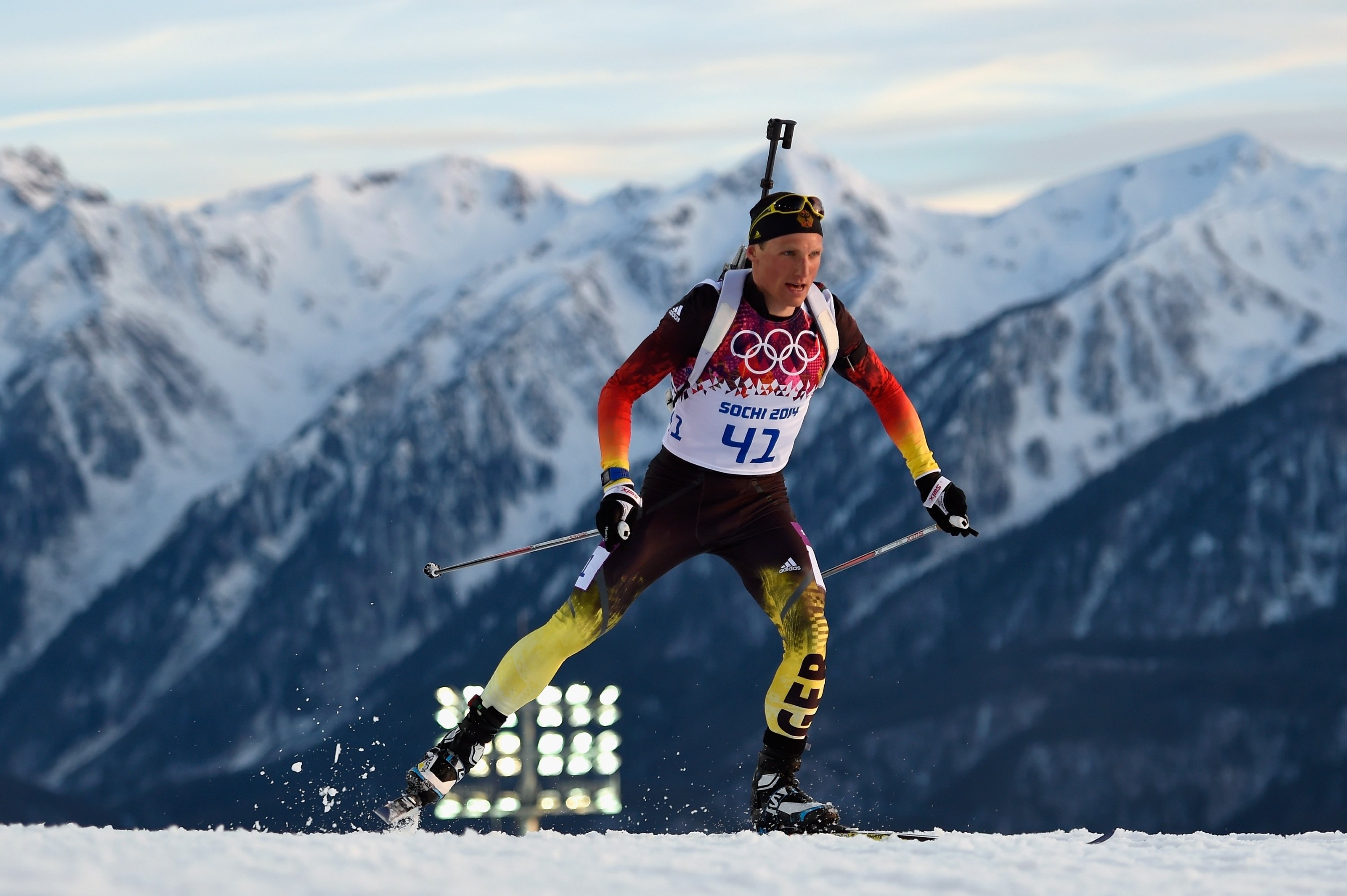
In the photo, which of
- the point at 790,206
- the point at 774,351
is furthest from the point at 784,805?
the point at 790,206

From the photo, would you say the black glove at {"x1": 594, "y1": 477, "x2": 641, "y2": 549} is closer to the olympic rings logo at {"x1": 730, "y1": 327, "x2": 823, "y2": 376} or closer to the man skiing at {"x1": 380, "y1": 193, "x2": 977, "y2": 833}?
→ the man skiing at {"x1": 380, "y1": 193, "x2": 977, "y2": 833}

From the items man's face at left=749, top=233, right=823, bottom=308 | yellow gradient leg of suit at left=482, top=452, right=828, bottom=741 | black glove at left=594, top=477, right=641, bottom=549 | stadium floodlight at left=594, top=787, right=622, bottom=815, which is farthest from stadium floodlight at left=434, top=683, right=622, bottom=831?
man's face at left=749, top=233, right=823, bottom=308

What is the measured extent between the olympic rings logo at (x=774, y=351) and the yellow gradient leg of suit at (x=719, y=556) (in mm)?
747

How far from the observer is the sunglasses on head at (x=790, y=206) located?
426 inches

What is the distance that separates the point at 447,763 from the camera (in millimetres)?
10891

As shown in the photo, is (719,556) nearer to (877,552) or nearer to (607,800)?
(877,552)

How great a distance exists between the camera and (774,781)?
10.8m

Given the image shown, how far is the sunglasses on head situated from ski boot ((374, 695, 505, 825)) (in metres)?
3.59

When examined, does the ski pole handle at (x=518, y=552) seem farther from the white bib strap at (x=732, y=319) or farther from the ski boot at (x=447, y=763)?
the white bib strap at (x=732, y=319)

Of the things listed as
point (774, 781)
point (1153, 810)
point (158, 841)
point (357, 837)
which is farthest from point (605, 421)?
point (1153, 810)

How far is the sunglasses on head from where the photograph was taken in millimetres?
10812

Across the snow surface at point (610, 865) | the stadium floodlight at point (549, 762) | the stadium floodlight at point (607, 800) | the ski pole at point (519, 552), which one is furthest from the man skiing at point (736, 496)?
the stadium floodlight at point (607, 800)

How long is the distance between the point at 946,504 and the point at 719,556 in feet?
5.14

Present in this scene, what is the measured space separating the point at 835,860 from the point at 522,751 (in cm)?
1541
